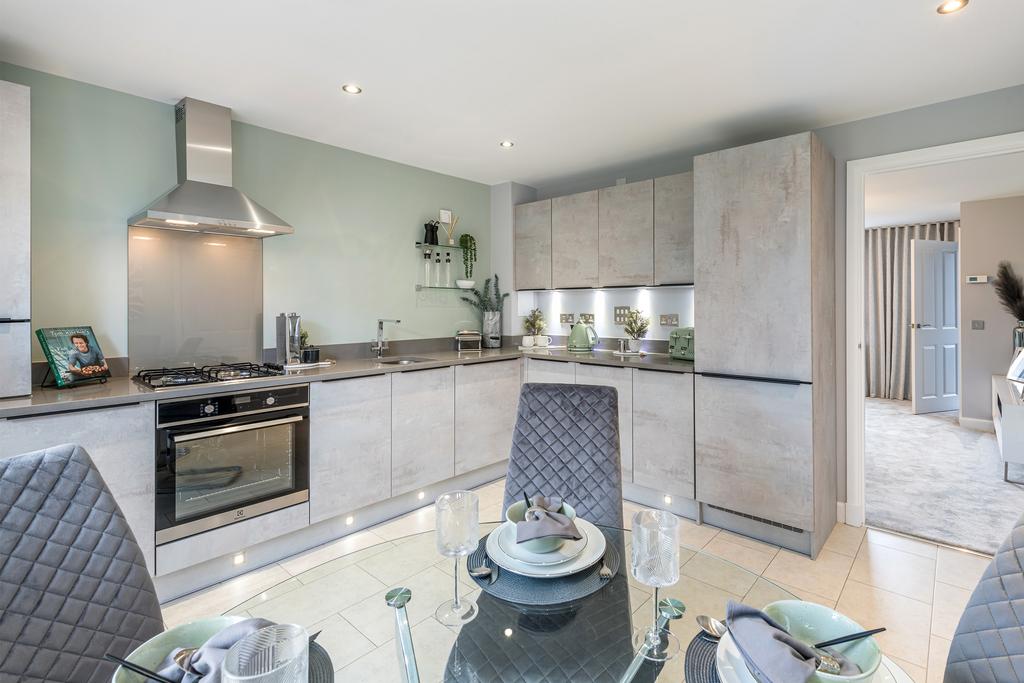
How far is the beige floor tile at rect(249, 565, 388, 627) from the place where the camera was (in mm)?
1158

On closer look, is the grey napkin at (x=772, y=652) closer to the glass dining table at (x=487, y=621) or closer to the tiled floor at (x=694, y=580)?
the glass dining table at (x=487, y=621)

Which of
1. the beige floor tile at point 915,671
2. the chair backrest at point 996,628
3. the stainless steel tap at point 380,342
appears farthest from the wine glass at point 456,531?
the stainless steel tap at point 380,342

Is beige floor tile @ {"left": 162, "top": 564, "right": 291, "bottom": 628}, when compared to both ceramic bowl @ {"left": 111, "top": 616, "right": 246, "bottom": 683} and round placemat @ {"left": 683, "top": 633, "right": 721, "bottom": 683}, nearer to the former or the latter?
ceramic bowl @ {"left": 111, "top": 616, "right": 246, "bottom": 683}

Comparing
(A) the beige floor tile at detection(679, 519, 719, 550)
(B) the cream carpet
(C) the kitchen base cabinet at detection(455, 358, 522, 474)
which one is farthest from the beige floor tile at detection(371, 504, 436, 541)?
(B) the cream carpet

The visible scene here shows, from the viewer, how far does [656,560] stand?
1.00 m

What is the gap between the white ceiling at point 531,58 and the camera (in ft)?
6.22

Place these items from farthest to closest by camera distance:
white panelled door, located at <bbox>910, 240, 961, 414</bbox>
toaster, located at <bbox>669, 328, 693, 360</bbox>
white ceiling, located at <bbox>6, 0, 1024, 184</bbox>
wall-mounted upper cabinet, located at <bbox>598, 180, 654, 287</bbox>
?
1. white panelled door, located at <bbox>910, 240, 961, 414</bbox>
2. wall-mounted upper cabinet, located at <bbox>598, 180, 654, 287</bbox>
3. toaster, located at <bbox>669, 328, 693, 360</bbox>
4. white ceiling, located at <bbox>6, 0, 1024, 184</bbox>

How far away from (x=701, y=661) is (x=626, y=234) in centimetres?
315

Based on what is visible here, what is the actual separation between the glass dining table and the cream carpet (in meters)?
2.50

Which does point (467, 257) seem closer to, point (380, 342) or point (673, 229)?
point (380, 342)

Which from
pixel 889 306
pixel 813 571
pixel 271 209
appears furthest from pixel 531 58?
pixel 889 306

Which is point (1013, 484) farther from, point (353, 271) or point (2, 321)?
point (2, 321)

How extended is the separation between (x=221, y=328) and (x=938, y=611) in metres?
3.98

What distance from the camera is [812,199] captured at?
8.38 feet
